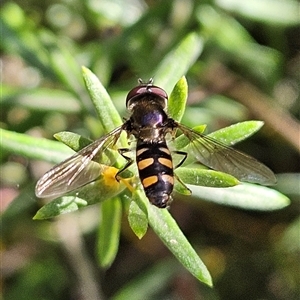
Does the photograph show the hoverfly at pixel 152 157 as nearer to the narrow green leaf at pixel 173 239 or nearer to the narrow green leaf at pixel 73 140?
the narrow green leaf at pixel 73 140

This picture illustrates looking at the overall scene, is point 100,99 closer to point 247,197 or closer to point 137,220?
point 137,220

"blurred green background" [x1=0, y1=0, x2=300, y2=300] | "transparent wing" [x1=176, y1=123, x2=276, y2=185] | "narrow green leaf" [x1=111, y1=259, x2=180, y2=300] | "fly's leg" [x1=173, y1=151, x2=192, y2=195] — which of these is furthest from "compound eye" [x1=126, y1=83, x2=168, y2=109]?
"narrow green leaf" [x1=111, y1=259, x2=180, y2=300]

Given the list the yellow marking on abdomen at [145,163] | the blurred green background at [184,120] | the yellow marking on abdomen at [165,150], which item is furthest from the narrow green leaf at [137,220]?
the blurred green background at [184,120]

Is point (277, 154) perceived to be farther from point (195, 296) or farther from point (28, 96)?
point (28, 96)

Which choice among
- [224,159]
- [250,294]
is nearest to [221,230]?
[250,294]

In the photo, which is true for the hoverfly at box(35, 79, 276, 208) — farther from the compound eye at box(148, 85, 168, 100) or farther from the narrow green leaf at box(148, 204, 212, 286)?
the narrow green leaf at box(148, 204, 212, 286)

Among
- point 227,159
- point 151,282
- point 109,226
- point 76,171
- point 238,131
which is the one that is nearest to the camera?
point 76,171

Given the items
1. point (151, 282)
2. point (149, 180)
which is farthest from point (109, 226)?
point (151, 282)
